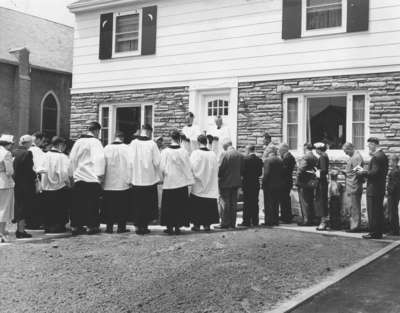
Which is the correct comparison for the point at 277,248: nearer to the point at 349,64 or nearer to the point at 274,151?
the point at 274,151

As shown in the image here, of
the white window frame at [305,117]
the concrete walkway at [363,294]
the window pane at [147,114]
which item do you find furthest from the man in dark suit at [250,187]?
the window pane at [147,114]

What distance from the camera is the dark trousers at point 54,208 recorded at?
10664 mm

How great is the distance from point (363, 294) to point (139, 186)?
17.0ft

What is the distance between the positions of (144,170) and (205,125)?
539 cm

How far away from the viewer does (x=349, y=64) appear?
1326 cm

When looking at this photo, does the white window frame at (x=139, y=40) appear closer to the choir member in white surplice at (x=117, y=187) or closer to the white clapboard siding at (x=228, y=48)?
the white clapboard siding at (x=228, y=48)

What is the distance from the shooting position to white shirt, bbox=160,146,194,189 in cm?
1047

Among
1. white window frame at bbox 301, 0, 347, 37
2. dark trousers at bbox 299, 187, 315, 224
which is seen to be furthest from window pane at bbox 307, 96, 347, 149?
dark trousers at bbox 299, 187, 315, 224

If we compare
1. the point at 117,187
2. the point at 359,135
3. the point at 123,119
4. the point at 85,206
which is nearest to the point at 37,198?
the point at 85,206

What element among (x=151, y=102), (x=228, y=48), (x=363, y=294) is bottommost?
(x=363, y=294)

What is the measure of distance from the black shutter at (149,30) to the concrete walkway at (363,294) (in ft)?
35.0

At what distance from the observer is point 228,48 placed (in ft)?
49.3

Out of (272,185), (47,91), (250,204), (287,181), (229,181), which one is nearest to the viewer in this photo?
(229,181)

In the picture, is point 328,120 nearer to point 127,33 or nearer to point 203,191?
point 203,191
